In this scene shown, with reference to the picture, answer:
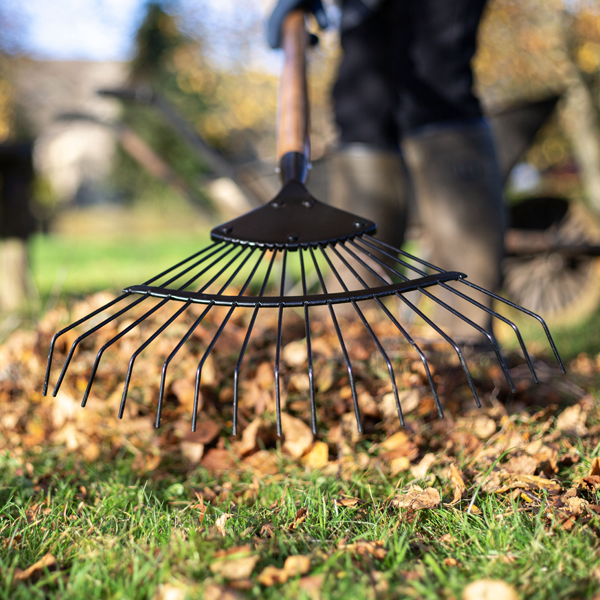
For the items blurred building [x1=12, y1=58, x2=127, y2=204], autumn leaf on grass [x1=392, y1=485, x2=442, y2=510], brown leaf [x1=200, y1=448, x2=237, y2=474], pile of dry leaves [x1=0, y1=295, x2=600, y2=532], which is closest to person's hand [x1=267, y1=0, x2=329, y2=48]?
pile of dry leaves [x1=0, y1=295, x2=600, y2=532]

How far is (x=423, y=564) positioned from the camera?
87 centimetres

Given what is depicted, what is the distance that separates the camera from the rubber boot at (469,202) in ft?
5.67

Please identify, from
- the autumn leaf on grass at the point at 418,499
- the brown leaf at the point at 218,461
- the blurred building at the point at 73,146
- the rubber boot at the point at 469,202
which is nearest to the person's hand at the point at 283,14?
the rubber boot at the point at 469,202

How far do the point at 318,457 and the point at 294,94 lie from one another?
1.03 metres

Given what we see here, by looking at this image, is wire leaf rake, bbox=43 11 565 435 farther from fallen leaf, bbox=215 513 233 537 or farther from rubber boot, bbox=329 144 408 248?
rubber boot, bbox=329 144 408 248

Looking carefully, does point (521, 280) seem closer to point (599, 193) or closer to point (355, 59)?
point (355, 59)

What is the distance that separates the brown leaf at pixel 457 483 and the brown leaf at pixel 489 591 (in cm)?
32

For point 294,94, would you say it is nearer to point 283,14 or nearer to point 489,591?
point 283,14

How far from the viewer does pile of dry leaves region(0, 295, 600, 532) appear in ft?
3.90

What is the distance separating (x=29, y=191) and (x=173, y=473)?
3067 mm

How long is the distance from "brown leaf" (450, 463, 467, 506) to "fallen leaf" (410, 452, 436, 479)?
0.06 meters

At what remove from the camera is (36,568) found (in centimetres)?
88

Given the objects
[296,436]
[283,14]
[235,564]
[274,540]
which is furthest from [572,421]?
[283,14]

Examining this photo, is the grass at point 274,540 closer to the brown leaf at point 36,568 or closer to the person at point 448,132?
the brown leaf at point 36,568
